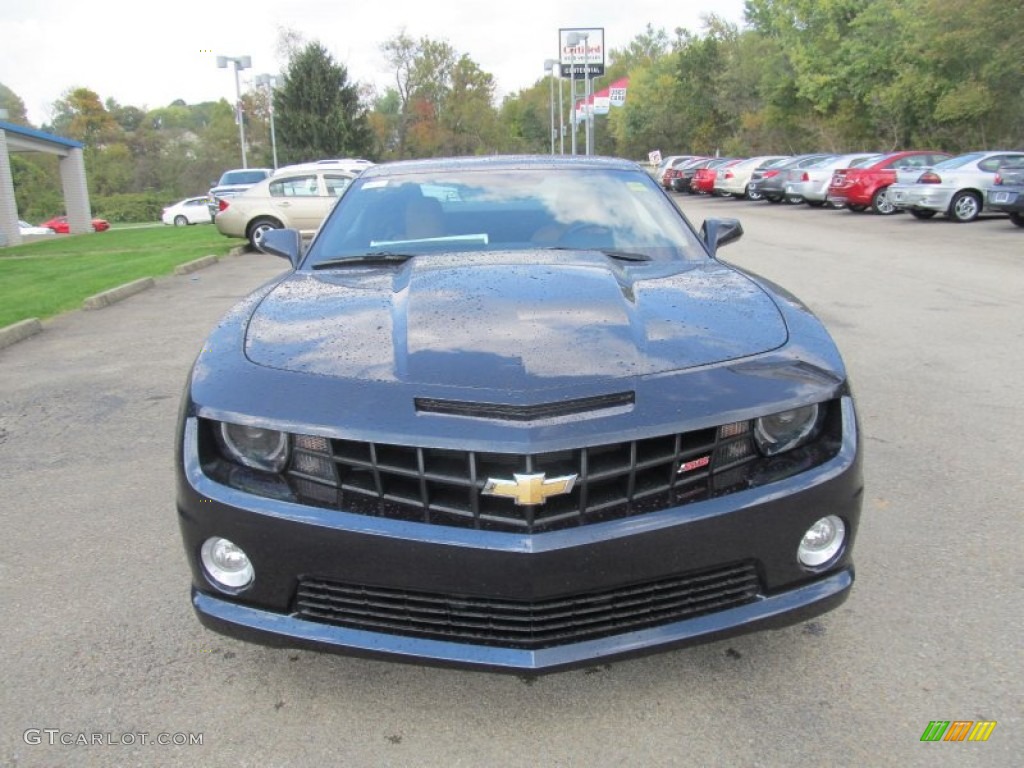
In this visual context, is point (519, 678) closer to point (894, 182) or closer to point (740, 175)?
point (894, 182)

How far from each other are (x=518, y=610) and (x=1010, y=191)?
674 inches

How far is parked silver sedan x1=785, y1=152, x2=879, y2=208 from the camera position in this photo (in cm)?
2406

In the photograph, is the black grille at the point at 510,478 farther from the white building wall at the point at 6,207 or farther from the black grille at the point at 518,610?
the white building wall at the point at 6,207

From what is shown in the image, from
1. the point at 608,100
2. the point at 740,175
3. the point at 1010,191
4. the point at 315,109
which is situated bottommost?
the point at 1010,191

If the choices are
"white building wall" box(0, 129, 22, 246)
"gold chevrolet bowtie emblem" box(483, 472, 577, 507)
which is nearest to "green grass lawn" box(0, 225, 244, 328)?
"white building wall" box(0, 129, 22, 246)

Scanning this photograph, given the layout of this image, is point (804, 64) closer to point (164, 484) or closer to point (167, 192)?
point (164, 484)

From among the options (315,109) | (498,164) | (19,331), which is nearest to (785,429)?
(498,164)

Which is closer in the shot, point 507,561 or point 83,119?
point 507,561

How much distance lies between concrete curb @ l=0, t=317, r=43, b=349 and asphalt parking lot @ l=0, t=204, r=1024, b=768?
3446 millimetres

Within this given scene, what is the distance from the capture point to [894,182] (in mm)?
21062

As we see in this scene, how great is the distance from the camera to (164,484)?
4.33 metres

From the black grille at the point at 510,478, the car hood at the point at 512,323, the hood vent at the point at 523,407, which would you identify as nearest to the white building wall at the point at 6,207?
the car hood at the point at 512,323

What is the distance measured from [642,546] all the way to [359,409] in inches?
31.3

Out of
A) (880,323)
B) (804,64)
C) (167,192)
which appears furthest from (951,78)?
(167,192)
